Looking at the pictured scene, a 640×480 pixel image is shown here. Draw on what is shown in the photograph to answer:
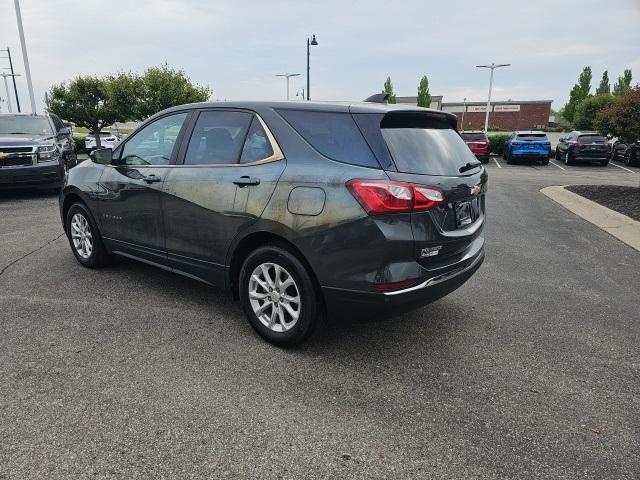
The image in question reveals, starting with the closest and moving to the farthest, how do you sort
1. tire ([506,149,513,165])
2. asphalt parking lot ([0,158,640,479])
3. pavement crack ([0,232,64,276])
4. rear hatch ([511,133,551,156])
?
asphalt parking lot ([0,158,640,479]) → pavement crack ([0,232,64,276]) → rear hatch ([511,133,551,156]) → tire ([506,149,513,165])

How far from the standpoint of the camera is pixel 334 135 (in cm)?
319

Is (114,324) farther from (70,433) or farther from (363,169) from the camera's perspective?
(363,169)

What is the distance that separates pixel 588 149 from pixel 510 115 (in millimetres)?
47070

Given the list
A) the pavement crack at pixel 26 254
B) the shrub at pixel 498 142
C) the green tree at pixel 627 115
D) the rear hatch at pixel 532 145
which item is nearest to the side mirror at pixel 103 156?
the pavement crack at pixel 26 254

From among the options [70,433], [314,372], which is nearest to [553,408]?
[314,372]

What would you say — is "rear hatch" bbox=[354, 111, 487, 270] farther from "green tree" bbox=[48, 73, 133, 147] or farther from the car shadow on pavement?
"green tree" bbox=[48, 73, 133, 147]

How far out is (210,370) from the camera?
317cm

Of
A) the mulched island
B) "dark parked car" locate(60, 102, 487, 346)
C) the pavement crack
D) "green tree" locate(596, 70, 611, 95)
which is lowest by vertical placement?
the mulched island

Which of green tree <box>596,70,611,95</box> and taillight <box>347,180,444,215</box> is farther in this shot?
green tree <box>596,70,611,95</box>

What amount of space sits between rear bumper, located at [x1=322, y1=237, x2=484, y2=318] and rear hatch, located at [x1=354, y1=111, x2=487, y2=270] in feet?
0.32

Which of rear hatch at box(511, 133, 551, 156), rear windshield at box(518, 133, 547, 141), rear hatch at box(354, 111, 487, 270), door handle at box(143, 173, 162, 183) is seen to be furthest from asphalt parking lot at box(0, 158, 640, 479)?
rear windshield at box(518, 133, 547, 141)

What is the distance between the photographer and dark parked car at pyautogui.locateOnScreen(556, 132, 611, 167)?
73.9 feet

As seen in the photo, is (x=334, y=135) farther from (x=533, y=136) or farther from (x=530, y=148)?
(x=533, y=136)

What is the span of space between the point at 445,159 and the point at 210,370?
213cm
